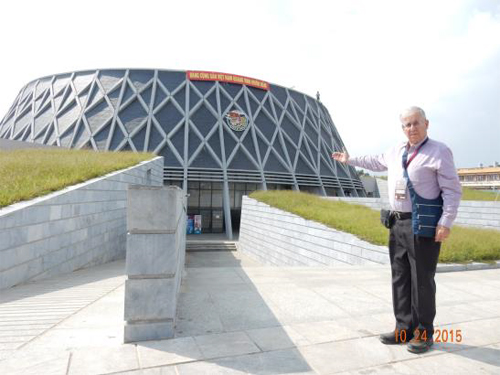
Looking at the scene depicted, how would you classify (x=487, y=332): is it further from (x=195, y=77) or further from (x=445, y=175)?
(x=195, y=77)

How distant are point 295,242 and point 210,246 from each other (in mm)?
8793

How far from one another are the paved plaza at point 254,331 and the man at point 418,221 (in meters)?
0.26

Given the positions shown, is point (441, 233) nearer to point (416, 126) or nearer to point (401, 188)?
point (401, 188)

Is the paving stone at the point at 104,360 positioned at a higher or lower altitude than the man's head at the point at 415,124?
lower

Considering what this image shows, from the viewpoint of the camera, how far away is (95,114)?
2578 cm

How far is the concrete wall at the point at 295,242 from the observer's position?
8.87 metres

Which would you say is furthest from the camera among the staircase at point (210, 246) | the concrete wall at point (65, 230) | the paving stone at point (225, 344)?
the staircase at point (210, 246)

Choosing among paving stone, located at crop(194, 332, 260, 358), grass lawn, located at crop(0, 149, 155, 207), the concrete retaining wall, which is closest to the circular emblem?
grass lawn, located at crop(0, 149, 155, 207)

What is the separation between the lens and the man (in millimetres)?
2562

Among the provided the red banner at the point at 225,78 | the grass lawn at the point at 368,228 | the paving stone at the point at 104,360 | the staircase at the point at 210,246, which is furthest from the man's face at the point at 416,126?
the red banner at the point at 225,78

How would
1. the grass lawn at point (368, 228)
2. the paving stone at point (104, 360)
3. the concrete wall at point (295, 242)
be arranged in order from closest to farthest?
1. the paving stone at point (104, 360)
2. the grass lawn at point (368, 228)
3. the concrete wall at point (295, 242)

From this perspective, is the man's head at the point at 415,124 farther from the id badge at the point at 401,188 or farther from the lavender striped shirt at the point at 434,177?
the id badge at the point at 401,188

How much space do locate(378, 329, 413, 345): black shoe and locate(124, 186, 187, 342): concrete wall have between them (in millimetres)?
1914
